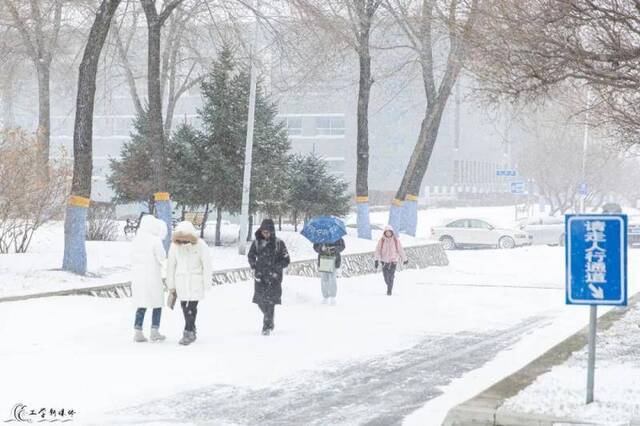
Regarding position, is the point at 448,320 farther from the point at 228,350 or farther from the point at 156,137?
the point at 156,137

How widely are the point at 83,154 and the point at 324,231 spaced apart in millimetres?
4777

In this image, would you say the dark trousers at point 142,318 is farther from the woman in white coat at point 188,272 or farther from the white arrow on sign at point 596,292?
the white arrow on sign at point 596,292

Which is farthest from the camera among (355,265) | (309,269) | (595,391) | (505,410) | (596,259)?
(355,265)

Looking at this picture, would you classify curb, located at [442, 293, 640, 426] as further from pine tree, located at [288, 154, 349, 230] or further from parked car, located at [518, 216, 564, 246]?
parked car, located at [518, 216, 564, 246]

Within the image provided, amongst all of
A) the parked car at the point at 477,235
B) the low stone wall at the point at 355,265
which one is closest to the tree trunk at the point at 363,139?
the low stone wall at the point at 355,265

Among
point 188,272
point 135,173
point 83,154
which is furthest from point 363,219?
point 188,272

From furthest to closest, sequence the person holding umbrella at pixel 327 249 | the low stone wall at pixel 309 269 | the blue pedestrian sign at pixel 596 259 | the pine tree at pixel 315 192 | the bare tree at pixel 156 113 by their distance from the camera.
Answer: the pine tree at pixel 315 192 → the bare tree at pixel 156 113 → the person holding umbrella at pixel 327 249 → the low stone wall at pixel 309 269 → the blue pedestrian sign at pixel 596 259

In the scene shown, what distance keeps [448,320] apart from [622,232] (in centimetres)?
877

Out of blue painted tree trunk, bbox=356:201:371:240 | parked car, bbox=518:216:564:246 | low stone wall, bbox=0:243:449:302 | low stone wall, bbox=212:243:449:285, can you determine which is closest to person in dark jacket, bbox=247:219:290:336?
low stone wall, bbox=0:243:449:302

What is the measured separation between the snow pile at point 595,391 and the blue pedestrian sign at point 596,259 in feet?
2.65

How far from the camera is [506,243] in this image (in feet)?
142

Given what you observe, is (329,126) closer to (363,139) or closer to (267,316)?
(363,139)

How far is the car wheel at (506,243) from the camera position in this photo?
43062 mm

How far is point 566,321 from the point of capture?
1633 cm
